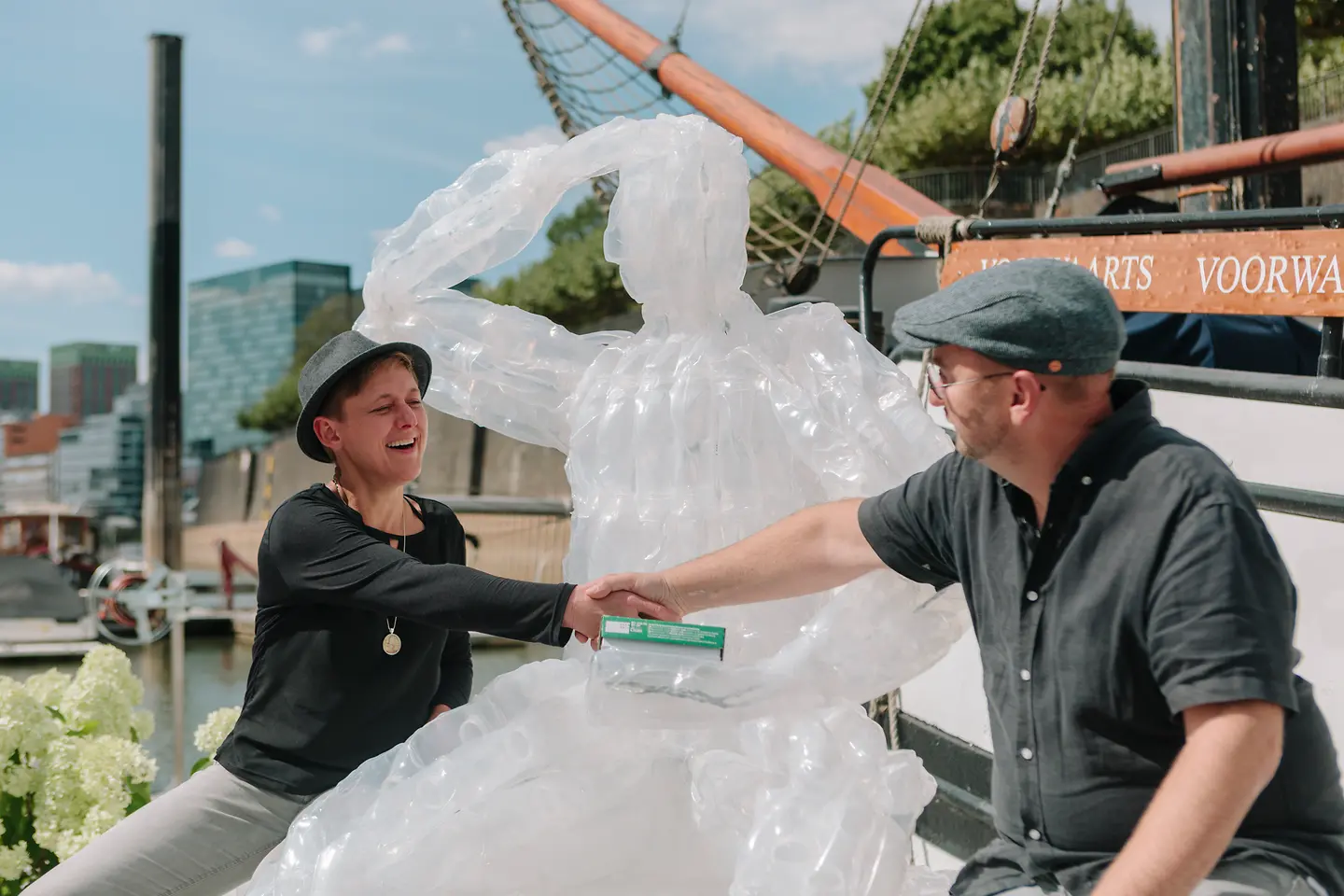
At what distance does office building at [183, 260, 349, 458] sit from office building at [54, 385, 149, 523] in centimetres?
381

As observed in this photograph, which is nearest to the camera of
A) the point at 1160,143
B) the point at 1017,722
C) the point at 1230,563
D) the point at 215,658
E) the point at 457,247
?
the point at 1230,563

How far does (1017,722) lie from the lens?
1691mm

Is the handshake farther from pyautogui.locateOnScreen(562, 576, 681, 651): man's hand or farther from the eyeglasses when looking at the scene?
the eyeglasses

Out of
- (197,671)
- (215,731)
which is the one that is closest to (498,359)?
(215,731)

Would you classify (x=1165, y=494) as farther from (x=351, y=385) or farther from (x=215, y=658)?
(x=215, y=658)

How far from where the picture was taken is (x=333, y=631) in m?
2.28

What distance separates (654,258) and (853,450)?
1.59 ft

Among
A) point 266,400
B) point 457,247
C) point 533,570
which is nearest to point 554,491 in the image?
point 533,570

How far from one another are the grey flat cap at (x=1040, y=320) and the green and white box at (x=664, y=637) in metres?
0.57

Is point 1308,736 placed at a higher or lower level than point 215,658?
higher

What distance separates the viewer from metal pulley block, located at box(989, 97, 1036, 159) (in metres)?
4.97

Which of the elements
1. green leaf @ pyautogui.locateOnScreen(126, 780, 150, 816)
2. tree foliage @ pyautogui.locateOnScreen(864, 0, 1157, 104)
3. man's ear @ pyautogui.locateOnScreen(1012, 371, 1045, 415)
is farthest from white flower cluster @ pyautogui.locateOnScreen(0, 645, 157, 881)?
tree foliage @ pyautogui.locateOnScreen(864, 0, 1157, 104)

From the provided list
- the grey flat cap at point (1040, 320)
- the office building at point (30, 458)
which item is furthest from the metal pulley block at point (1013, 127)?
the office building at point (30, 458)

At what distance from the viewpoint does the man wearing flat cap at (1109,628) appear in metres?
1.43
